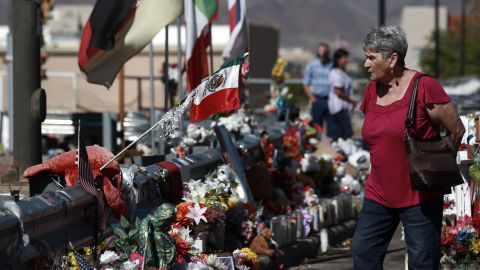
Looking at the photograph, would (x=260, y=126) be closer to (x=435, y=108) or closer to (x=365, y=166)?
(x=365, y=166)

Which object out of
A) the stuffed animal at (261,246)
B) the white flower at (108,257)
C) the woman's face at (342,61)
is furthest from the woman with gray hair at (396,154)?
the woman's face at (342,61)

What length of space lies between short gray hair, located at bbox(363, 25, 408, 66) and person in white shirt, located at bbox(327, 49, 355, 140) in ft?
38.3

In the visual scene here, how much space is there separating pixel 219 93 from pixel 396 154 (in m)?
2.47

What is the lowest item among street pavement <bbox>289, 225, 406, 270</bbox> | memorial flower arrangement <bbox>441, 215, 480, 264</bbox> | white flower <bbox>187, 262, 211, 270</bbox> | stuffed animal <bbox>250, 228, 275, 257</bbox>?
street pavement <bbox>289, 225, 406, 270</bbox>

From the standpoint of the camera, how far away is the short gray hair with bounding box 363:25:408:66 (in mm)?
7453

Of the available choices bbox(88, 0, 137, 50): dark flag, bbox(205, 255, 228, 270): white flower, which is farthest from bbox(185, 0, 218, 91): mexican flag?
bbox(205, 255, 228, 270): white flower

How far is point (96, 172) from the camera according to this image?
8.44 metres

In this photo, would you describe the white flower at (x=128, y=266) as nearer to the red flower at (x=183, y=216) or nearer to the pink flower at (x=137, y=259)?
the pink flower at (x=137, y=259)

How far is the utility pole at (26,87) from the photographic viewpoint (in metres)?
10.1

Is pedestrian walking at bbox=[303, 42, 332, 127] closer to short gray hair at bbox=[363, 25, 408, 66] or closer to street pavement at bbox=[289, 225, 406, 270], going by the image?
street pavement at bbox=[289, 225, 406, 270]

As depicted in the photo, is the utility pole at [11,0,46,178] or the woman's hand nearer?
the woman's hand

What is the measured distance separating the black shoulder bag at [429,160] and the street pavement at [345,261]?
10.7 ft

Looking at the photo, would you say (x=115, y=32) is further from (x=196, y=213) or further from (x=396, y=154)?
(x=396, y=154)

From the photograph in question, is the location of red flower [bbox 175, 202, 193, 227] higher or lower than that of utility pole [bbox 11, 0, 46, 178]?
lower
